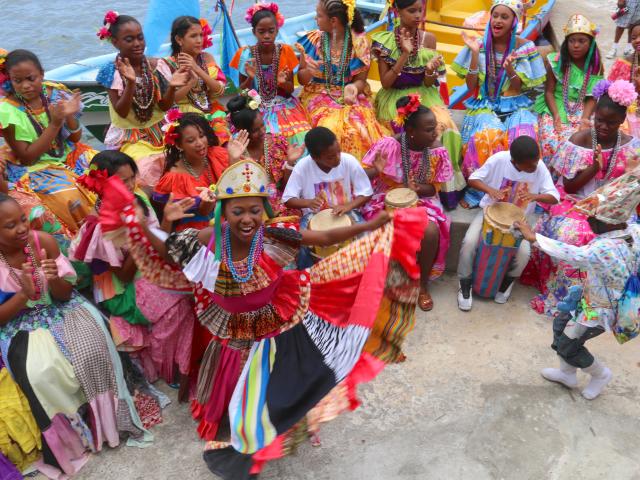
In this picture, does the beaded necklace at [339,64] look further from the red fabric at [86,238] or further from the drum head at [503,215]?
the red fabric at [86,238]

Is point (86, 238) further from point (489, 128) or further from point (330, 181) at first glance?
point (489, 128)

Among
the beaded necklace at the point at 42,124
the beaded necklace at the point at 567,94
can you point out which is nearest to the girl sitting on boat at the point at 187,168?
Result: the beaded necklace at the point at 42,124

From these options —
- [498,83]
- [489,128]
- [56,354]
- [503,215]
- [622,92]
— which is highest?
[622,92]

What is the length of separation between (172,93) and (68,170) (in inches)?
42.7

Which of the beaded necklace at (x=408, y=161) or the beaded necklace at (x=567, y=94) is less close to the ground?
the beaded necklace at (x=567, y=94)

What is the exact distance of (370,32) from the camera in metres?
8.52

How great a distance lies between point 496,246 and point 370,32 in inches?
196

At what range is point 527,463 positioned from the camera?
11.4 feet

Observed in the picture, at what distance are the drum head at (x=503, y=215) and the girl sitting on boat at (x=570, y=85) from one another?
3.57ft

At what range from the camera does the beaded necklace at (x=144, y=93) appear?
505cm

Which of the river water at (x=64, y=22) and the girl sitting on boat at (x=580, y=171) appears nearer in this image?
the girl sitting on boat at (x=580, y=171)

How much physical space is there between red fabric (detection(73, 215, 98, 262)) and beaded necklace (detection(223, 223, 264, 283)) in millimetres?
1084

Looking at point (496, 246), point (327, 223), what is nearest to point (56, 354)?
point (327, 223)

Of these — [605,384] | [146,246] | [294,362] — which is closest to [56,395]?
[146,246]
